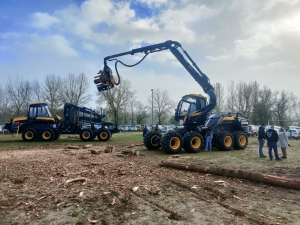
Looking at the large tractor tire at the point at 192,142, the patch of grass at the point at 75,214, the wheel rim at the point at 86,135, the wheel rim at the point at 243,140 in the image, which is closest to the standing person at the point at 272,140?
the large tractor tire at the point at 192,142

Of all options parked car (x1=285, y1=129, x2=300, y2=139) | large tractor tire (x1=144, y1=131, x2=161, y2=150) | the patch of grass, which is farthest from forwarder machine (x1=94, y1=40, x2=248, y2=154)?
parked car (x1=285, y1=129, x2=300, y2=139)

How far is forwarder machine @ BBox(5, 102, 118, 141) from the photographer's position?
19.6 m

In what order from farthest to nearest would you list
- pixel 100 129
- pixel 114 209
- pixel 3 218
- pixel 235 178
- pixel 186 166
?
1. pixel 100 129
2. pixel 186 166
3. pixel 235 178
4. pixel 114 209
5. pixel 3 218

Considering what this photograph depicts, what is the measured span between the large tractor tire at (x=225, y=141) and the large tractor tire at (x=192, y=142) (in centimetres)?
159

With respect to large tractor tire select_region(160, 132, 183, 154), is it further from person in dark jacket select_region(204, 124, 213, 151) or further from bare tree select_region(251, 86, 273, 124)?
bare tree select_region(251, 86, 273, 124)

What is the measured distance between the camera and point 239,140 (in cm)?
1470

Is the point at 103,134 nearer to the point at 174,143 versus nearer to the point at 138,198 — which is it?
the point at 174,143

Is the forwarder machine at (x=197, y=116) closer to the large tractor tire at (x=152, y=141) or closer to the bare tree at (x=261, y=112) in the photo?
the large tractor tire at (x=152, y=141)

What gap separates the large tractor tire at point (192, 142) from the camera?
12.5 m

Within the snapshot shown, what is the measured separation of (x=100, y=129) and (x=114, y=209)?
659 inches

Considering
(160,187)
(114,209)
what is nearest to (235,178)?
(160,187)

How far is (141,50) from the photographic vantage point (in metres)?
15.7

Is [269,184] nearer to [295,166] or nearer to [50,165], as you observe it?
[295,166]

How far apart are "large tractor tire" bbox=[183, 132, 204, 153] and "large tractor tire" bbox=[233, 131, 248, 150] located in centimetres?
295
